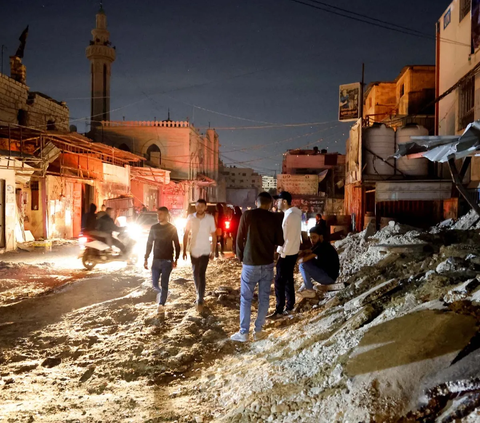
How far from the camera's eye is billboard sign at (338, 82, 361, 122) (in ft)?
72.7

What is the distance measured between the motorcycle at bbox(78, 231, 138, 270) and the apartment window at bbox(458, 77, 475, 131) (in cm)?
1214

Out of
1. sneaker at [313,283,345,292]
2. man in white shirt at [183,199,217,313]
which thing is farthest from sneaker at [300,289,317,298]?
man in white shirt at [183,199,217,313]

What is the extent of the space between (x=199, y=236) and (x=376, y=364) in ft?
13.7

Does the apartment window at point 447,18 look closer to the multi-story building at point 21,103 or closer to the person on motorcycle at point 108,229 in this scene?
the person on motorcycle at point 108,229

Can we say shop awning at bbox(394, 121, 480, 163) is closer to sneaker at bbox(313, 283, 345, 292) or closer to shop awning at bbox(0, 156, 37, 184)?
sneaker at bbox(313, 283, 345, 292)

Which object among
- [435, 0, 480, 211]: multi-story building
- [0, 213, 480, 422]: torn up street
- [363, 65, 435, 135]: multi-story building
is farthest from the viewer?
[363, 65, 435, 135]: multi-story building

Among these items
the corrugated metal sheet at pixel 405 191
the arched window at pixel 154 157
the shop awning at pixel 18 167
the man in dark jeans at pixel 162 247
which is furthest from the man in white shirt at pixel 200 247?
the arched window at pixel 154 157

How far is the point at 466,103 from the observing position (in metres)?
14.3

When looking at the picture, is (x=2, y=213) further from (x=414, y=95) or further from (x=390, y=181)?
(x=414, y=95)

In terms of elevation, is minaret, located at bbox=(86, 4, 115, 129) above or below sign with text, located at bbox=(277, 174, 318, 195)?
above

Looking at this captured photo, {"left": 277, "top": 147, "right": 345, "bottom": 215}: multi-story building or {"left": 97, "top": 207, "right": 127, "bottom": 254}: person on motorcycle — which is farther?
{"left": 277, "top": 147, "right": 345, "bottom": 215}: multi-story building

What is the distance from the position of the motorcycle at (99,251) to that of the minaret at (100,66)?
32786 millimetres

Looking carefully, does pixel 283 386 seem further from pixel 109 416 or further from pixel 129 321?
pixel 129 321

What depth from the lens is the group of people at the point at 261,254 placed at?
209 inches
